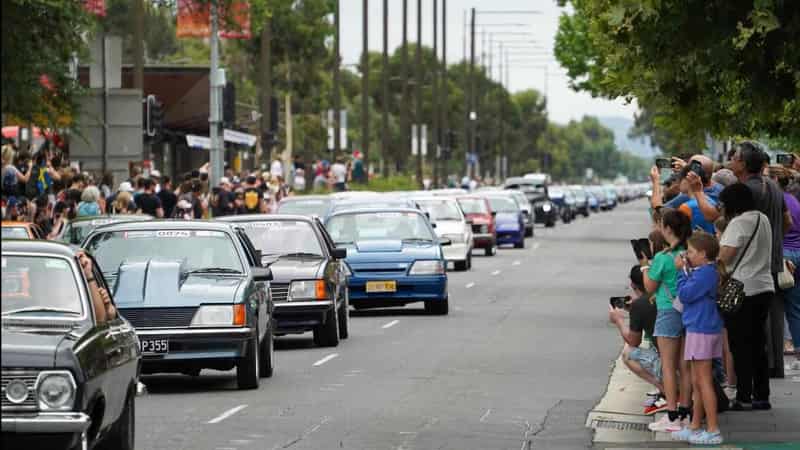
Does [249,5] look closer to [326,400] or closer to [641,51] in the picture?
[326,400]

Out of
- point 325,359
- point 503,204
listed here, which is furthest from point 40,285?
point 503,204

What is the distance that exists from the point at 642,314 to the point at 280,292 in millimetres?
8342

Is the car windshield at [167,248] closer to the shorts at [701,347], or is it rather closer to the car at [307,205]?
the shorts at [701,347]

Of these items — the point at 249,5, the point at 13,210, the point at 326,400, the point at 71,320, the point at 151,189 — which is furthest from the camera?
the point at 249,5

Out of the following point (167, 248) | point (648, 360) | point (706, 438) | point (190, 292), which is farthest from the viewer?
point (167, 248)

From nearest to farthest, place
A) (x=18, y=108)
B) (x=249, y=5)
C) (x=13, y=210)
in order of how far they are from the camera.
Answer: (x=18, y=108) < (x=13, y=210) < (x=249, y=5)

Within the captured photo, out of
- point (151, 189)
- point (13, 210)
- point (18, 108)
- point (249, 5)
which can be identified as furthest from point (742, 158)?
point (249, 5)

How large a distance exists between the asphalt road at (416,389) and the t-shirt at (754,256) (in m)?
1.69

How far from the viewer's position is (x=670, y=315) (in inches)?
564

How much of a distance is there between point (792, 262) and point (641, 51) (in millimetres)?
4830

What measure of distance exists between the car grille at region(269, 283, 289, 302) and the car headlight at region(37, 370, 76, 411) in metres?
12.2

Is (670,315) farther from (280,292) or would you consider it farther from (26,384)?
(280,292)

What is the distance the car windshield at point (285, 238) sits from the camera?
23.5 m

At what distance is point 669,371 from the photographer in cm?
1441
